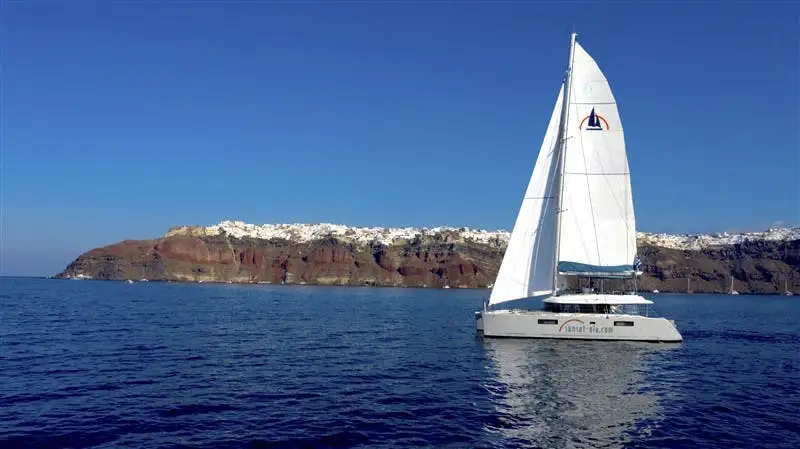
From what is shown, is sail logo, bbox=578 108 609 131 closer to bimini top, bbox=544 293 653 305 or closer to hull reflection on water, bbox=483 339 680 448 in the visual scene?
bimini top, bbox=544 293 653 305

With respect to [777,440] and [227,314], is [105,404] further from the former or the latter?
[227,314]

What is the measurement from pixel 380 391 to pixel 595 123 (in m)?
23.5

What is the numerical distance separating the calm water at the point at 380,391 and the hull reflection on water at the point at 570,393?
0.28 ft

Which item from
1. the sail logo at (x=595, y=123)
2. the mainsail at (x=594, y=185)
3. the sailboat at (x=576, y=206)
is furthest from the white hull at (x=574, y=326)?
the sail logo at (x=595, y=123)

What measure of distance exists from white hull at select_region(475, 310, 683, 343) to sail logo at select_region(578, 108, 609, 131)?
1137cm

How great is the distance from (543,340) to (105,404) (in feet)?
77.7

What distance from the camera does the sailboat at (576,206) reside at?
36312 millimetres

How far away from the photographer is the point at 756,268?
7495 inches

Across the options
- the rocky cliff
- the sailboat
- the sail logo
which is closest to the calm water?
the sailboat

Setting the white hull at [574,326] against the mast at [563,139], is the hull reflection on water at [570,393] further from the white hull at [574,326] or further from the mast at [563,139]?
the mast at [563,139]

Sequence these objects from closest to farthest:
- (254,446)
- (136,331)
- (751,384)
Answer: (254,446) → (751,384) → (136,331)

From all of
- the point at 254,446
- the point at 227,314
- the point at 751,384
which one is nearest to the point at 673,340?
the point at 751,384

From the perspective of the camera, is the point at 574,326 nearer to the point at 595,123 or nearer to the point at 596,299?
the point at 596,299

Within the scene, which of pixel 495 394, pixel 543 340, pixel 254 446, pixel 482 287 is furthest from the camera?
pixel 482 287
